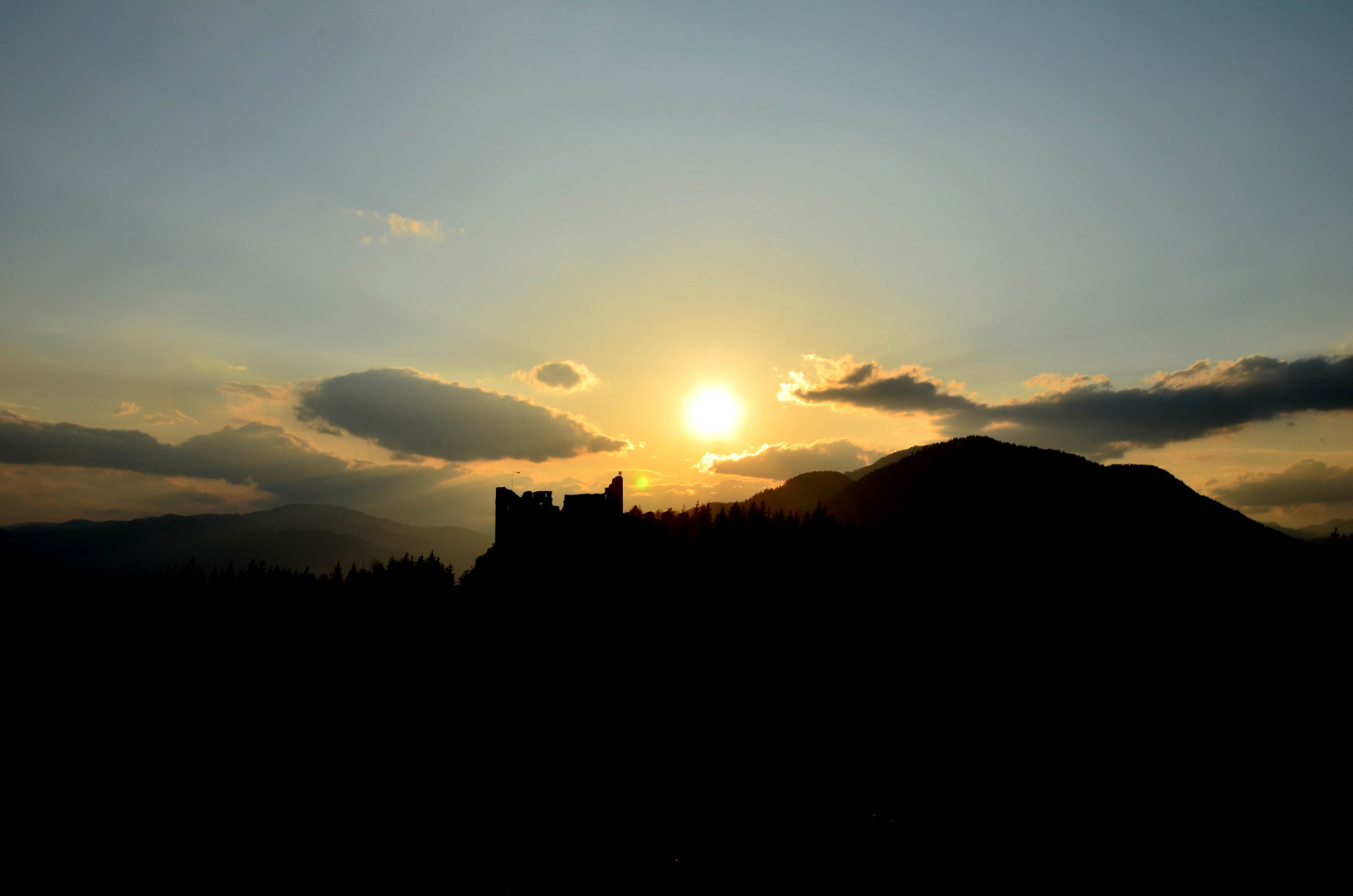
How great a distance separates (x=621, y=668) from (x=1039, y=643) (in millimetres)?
57281

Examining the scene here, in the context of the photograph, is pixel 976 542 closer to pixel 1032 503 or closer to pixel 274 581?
pixel 1032 503

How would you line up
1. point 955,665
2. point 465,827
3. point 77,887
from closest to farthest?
point 77,887 → point 465,827 → point 955,665

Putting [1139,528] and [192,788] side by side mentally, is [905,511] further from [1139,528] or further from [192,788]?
[192,788]

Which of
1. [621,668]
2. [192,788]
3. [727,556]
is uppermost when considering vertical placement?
[727,556]

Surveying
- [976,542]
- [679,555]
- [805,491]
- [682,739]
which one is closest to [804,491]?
[805,491]

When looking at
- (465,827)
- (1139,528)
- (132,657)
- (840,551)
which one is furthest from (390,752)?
(1139,528)

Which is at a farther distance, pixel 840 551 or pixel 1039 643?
pixel 840 551

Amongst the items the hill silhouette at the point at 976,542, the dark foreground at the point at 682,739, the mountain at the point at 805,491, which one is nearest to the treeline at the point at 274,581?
the dark foreground at the point at 682,739

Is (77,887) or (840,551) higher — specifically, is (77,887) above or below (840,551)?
below

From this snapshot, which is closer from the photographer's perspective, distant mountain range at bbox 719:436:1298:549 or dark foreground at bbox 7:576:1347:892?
dark foreground at bbox 7:576:1347:892

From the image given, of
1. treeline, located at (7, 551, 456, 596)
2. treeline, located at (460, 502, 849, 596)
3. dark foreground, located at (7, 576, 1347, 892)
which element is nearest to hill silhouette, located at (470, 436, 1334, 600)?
treeline, located at (460, 502, 849, 596)

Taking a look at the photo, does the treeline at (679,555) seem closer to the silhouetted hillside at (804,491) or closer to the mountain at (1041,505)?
the mountain at (1041,505)

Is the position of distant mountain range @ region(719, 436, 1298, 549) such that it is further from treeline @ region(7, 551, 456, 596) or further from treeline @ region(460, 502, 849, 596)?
treeline @ region(7, 551, 456, 596)

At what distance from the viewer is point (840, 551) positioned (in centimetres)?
10944
